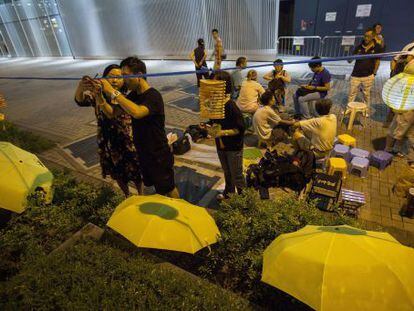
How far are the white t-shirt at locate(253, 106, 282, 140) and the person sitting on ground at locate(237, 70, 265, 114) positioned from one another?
1085 mm

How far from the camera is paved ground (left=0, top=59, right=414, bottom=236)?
4.54 m

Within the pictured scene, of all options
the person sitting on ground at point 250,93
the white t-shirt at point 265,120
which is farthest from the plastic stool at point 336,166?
the person sitting on ground at point 250,93

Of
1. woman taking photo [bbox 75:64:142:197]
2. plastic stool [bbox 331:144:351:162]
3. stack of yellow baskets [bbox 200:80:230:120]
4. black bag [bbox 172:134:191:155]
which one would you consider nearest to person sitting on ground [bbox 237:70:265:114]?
black bag [bbox 172:134:191:155]

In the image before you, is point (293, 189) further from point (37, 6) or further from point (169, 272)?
point (37, 6)

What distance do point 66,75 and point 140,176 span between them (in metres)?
14.6

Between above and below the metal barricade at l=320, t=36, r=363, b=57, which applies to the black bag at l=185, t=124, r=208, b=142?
below

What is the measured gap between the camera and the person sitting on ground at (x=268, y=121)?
520 cm

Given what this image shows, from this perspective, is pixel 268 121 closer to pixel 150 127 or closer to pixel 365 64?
pixel 150 127

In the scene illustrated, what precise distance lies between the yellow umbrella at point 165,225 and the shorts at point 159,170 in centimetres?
77

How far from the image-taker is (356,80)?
6789mm

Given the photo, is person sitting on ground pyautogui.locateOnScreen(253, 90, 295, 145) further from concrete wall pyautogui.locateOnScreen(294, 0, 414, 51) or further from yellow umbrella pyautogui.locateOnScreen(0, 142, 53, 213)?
concrete wall pyautogui.locateOnScreen(294, 0, 414, 51)

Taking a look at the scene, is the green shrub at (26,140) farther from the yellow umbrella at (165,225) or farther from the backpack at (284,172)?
the backpack at (284,172)

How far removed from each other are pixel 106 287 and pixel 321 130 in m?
3.78

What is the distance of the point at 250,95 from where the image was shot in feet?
21.1
